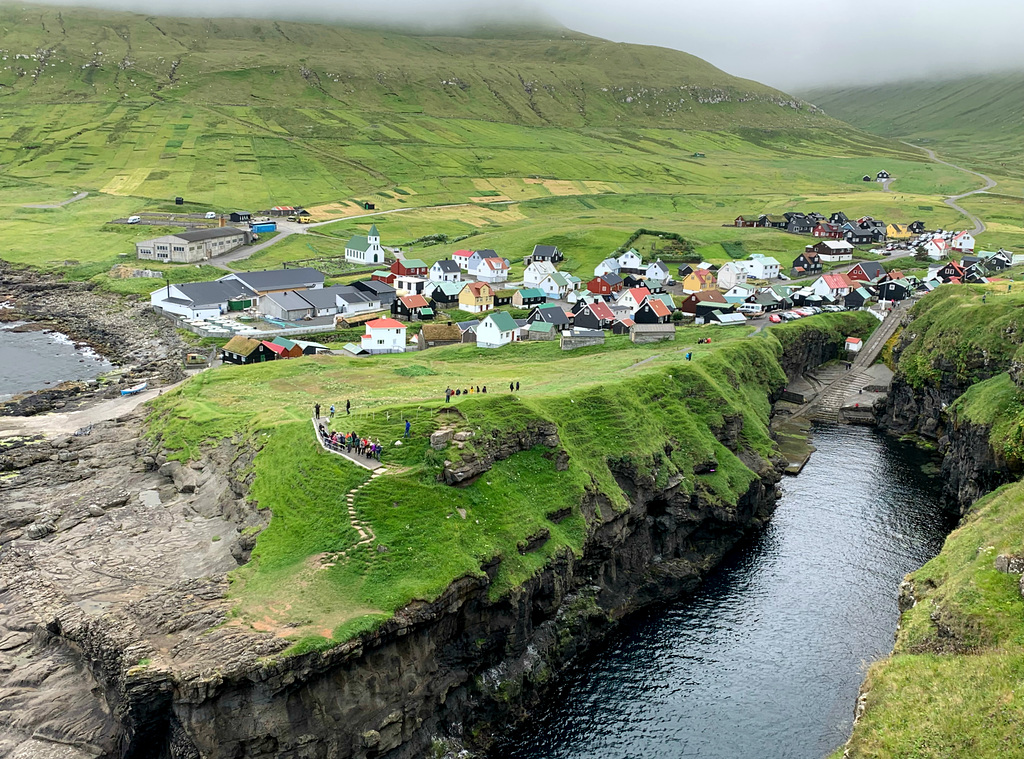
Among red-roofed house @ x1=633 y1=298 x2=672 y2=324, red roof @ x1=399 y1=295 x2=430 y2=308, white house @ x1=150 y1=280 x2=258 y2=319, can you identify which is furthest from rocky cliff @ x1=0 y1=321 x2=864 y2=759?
red roof @ x1=399 y1=295 x2=430 y2=308

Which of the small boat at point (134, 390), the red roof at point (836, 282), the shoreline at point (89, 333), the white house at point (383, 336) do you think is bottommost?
the shoreline at point (89, 333)

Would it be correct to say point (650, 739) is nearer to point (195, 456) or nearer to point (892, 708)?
point (892, 708)

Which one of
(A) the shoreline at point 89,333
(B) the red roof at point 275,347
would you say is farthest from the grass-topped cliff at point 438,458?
(A) the shoreline at point 89,333

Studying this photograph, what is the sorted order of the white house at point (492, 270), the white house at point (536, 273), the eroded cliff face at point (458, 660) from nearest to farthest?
1. the eroded cliff face at point (458, 660)
2. the white house at point (536, 273)
3. the white house at point (492, 270)

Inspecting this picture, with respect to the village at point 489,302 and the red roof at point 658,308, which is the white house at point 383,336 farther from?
the red roof at point 658,308

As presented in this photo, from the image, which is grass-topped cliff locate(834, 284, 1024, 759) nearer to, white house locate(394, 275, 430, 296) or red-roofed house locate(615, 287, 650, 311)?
red-roofed house locate(615, 287, 650, 311)

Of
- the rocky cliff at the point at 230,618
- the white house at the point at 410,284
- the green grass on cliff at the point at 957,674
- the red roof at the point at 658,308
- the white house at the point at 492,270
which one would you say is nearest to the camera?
the green grass on cliff at the point at 957,674

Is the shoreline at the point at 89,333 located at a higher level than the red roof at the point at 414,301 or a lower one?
lower
